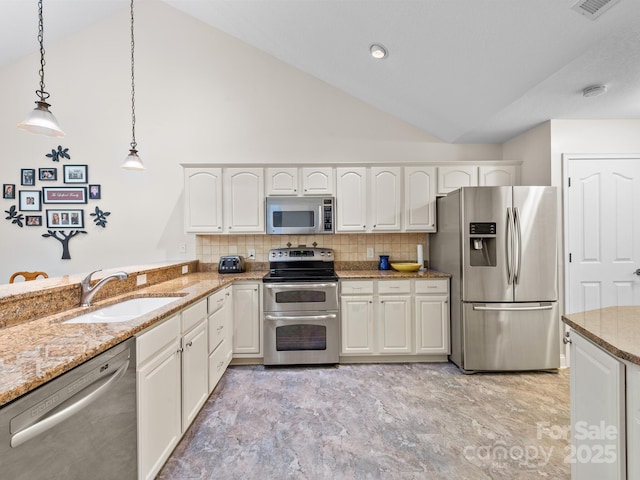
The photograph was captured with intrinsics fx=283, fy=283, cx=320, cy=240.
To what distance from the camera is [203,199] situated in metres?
3.21

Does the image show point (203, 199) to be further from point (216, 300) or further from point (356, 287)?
point (356, 287)

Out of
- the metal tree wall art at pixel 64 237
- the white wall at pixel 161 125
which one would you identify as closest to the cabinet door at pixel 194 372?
the white wall at pixel 161 125

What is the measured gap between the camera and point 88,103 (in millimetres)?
3572

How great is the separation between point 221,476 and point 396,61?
3449 millimetres

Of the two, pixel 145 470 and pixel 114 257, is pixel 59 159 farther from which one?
pixel 145 470

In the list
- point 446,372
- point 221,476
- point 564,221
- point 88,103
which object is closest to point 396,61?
point 564,221

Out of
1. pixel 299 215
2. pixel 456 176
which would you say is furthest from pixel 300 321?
pixel 456 176

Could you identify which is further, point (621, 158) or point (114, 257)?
point (114, 257)

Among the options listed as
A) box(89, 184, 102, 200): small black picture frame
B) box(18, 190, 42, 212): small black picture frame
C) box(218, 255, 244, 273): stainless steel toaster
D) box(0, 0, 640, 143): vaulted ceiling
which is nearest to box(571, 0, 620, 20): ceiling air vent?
box(0, 0, 640, 143): vaulted ceiling

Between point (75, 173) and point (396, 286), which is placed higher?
point (75, 173)

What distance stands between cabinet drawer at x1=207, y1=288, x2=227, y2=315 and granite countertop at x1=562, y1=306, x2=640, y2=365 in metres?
2.33

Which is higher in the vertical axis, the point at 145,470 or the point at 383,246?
the point at 383,246

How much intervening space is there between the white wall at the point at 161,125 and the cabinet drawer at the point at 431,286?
1.61 m

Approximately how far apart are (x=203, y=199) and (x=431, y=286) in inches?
106
